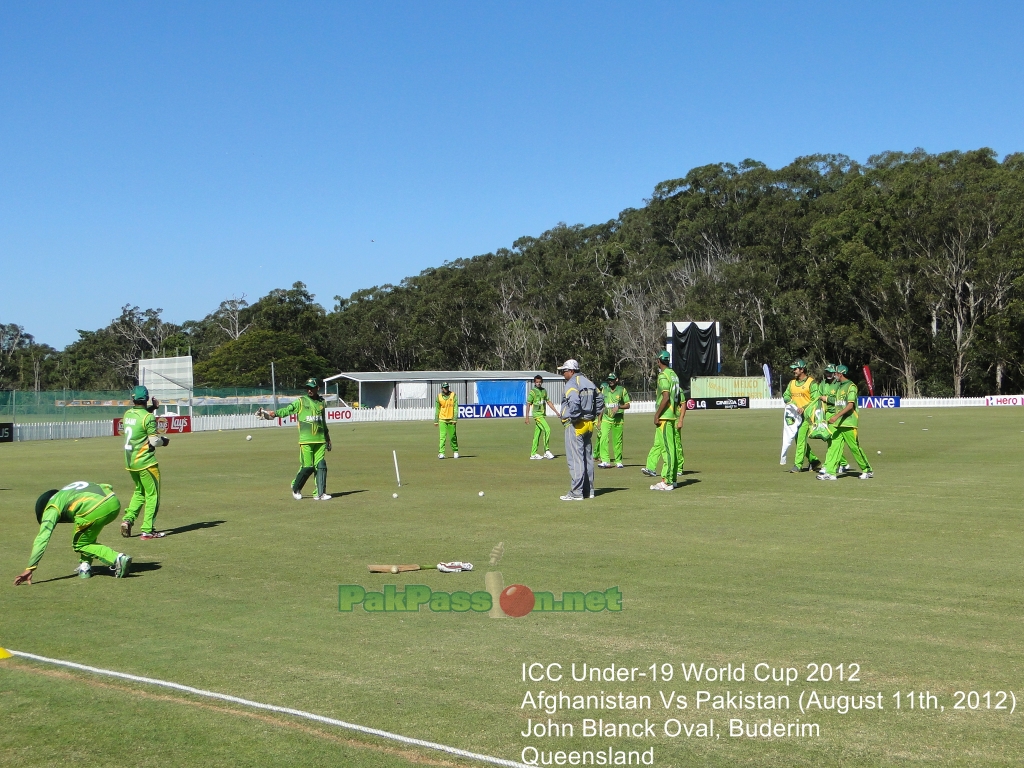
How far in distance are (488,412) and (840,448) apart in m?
46.7

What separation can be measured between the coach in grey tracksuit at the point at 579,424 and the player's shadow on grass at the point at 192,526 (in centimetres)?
516

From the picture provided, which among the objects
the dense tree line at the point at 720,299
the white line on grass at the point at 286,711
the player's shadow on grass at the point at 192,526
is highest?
the dense tree line at the point at 720,299

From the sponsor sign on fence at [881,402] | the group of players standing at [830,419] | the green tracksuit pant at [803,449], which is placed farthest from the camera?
the sponsor sign on fence at [881,402]

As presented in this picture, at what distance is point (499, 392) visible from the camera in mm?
78062

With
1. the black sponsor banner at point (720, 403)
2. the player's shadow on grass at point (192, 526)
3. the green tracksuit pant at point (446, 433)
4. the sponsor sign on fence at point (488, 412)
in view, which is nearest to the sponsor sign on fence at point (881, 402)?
the black sponsor banner at point (720, 403)

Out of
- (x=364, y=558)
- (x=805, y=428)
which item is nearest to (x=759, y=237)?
(x=805, y=428)

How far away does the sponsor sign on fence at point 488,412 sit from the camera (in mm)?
62562

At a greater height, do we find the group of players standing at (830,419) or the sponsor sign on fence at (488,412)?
the group of players standing at (830,419)

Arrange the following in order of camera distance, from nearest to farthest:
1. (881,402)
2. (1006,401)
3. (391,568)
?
1. (391,568)
2. (1006,401)
3. (881,402)

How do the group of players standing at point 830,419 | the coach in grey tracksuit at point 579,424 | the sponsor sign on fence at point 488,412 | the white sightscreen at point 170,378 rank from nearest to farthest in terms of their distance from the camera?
1. the coach in grey tracksuit at point 579,424
2. the group of players standing at point 830,419
3. the white sightscreen at point 170,378
4. the sponsor sign on fence at point 488,412

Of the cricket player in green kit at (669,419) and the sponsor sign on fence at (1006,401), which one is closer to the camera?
the cricket player in green kit at (669,419)

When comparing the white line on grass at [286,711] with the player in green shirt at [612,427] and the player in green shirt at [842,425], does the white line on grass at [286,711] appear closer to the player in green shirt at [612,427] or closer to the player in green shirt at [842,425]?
the player in green shirt at [842,425]

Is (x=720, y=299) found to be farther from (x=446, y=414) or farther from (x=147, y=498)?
(x=147, y=498)

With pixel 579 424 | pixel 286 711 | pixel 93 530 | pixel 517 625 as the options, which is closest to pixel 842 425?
pixel 579 424
